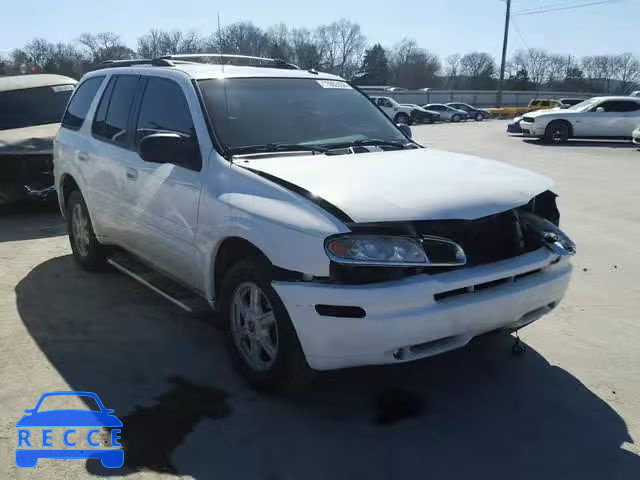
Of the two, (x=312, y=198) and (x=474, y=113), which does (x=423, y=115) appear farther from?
(x=312, y=198)

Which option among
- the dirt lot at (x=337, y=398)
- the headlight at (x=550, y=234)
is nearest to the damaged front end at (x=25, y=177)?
the dirt lot at (x=337, y=398)

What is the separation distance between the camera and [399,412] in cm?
327

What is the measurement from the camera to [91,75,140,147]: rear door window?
4766 mm

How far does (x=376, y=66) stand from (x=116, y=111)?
106 meters

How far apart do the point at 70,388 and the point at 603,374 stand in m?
3.25

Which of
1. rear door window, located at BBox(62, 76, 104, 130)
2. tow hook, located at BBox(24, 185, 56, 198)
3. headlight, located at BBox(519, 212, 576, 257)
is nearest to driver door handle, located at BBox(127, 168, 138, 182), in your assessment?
rear door window, located at BBox(62, 76, 104, 130)

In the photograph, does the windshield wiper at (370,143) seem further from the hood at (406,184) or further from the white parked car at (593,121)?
the white parked car at (593,121)

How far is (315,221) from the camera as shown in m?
2.89

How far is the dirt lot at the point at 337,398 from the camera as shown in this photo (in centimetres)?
283

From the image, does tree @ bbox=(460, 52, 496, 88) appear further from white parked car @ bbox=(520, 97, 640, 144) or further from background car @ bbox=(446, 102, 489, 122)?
white parked car @ bbox=(520, 97, 640, 144)

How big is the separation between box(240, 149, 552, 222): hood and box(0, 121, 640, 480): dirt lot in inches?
36.5

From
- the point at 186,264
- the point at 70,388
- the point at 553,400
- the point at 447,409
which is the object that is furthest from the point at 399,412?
the point at 70,388

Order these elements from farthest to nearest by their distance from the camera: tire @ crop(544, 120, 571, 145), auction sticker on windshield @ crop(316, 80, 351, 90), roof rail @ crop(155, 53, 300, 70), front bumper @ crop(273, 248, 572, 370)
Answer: tire @ crop(544, 120, 571, 145) → roof rail @ crop(155, 53, 300, 70) → auction sticker on windshield @ crop(316, 80, 351, 90) → front bumper @ crop(273, 248, 572, 370)

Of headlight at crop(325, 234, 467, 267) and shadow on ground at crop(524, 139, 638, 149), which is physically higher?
headlight at crop(325, 234, 467, 267)
